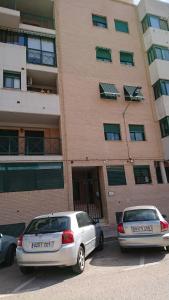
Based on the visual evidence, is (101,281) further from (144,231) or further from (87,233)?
(144,231)

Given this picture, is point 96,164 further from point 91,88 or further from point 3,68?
point 3,68

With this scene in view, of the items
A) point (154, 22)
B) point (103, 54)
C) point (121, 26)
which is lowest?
point (103, 54)

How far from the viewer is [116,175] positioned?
1516 cm

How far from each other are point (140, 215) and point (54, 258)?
3.28 meters

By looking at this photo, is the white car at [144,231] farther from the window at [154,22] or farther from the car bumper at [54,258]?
the window at [154,22]

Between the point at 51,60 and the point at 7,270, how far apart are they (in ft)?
43.0

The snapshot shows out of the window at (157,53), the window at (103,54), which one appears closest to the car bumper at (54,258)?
the window at (103,54)

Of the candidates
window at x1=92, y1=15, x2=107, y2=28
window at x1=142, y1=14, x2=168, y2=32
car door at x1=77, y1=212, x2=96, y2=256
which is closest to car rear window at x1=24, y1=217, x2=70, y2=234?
car door at x1=77, y1=212, x2=96, y2=256

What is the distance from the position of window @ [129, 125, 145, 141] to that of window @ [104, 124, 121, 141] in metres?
1.00

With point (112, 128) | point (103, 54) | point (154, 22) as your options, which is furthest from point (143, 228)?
point (154, 22)

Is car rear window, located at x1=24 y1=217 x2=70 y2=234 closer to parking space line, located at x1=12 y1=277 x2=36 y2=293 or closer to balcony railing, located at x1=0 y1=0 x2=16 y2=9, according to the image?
parking space line, located at x1=12 y1=277 x2=36 y2=293

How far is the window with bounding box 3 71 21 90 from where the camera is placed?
14.5 m

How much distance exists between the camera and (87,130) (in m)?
15.3

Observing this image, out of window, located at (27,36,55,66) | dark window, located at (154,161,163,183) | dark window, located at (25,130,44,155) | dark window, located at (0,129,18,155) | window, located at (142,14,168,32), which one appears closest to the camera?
dark window, located at (0,129,18,155)
